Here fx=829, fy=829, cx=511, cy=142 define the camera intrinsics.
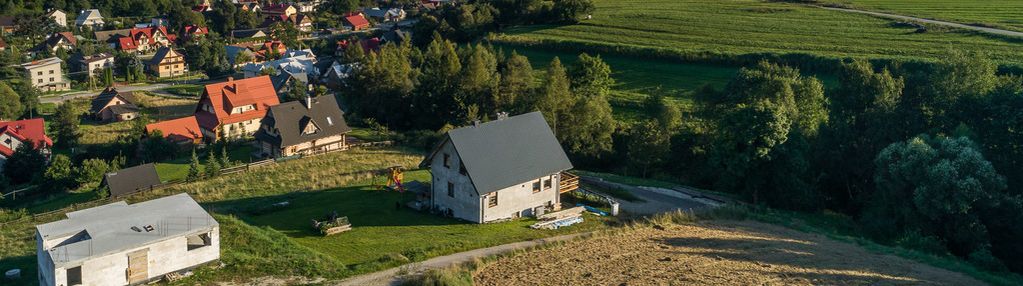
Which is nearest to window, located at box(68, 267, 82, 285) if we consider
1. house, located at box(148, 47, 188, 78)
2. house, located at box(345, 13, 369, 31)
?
house, located at box(148, 47, 188, 78)

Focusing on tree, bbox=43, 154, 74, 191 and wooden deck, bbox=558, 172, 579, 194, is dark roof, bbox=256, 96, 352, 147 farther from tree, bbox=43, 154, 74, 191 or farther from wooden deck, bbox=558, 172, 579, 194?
wooden deck, bbox=558, 172, 579, 194

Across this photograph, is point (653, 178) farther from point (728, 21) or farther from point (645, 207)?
point (728, 21)

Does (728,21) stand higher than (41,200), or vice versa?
(728,21)

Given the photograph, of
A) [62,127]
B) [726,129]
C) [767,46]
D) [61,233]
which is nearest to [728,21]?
[767,46]

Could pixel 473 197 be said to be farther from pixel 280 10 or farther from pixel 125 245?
pixel 280 10

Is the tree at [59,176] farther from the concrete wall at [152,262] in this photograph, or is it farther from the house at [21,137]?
the concrete wall at [152,262]

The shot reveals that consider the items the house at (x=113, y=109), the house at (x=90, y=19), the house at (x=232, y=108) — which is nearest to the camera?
the house at (x=232, y=108)

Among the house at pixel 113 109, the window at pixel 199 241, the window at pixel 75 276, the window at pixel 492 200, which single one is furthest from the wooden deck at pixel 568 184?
the house at pixel 113 109
